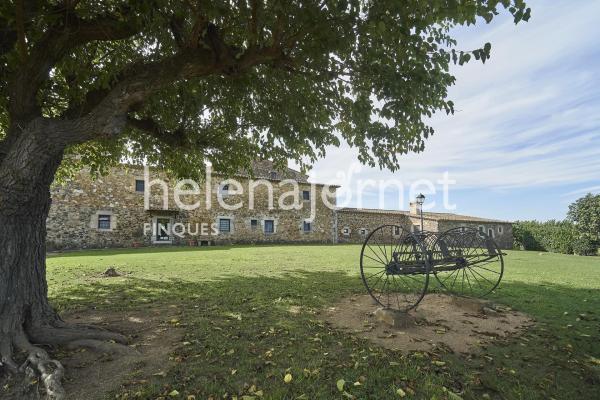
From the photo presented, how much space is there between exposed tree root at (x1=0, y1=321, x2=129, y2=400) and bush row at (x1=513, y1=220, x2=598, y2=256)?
33.6 meters

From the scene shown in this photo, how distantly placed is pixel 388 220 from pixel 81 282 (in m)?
29.1

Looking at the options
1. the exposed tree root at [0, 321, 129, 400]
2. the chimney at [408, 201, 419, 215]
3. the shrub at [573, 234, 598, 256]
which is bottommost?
the shrub at [573, 234, 598, 256]

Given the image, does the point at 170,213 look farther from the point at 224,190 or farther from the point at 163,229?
the point at 224,190

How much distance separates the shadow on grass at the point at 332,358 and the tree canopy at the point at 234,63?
3.06 metres

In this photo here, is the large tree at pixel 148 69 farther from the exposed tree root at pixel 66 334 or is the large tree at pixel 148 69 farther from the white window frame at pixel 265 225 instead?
the white window frame at pixel 265 225

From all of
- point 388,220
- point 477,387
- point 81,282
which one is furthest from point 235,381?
point 388,220

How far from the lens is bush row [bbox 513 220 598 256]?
83.9 ft

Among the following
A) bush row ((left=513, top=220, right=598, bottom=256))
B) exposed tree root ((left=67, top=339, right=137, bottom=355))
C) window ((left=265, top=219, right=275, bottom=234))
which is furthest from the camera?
window ((left=265, top=219, right=275, bottom=234))

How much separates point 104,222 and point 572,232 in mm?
37233

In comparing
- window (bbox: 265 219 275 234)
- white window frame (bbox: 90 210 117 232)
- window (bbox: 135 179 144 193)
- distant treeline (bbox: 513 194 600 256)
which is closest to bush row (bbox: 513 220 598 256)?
distant treeline (bbox: 513 194 600 256)

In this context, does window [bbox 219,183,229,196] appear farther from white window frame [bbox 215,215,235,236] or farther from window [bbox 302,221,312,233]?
window [bbox 302,221,312,233]

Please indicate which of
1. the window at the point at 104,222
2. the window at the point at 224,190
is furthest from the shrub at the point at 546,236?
the window at the point at 104,222

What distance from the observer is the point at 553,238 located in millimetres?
28688

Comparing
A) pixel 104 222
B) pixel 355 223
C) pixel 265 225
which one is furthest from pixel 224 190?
pixel 355 223
